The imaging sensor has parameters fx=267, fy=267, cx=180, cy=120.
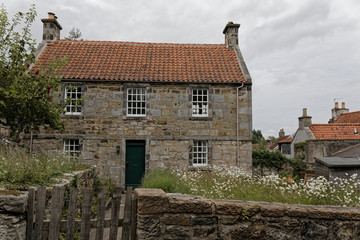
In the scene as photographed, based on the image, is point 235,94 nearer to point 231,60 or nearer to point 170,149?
point 231,60

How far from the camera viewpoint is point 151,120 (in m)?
13.0

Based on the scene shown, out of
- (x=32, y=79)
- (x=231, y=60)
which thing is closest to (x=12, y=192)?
(x=32, y=79)

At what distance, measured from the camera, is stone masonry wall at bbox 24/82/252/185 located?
1262cm

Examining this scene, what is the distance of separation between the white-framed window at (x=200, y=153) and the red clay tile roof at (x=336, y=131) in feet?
35.7

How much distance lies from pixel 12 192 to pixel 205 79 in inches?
428

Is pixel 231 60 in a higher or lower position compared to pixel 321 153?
higher

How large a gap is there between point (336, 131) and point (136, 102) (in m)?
15.0

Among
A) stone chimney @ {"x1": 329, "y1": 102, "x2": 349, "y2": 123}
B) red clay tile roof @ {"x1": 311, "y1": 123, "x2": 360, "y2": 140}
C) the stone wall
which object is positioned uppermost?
stone chimney @ {"x1": 329, "y1": 102, "x2": 349, "y2": 123}

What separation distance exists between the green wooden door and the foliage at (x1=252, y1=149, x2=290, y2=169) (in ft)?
19.0

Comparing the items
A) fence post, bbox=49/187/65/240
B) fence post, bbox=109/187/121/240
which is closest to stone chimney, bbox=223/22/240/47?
fence post, bbox=109/187/121/240

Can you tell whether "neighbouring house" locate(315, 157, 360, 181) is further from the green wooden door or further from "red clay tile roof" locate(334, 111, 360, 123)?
"red clay tile roof" locate(334, 111, 360, 123)

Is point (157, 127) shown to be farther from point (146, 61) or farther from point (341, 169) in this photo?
point (341, 169)

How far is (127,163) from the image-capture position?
42.1 ft

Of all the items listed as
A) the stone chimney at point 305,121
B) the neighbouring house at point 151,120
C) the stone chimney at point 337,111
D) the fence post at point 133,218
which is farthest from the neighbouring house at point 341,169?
the stone chimney at point 337,111
